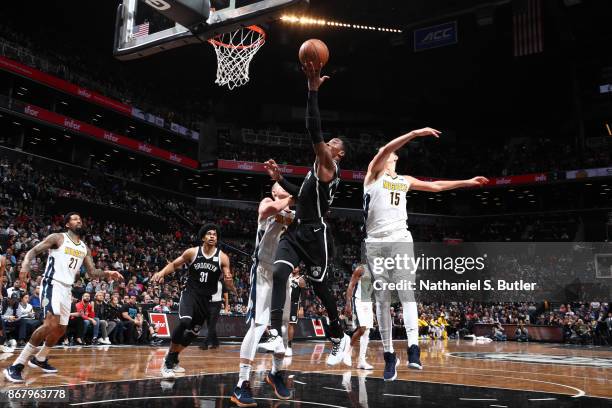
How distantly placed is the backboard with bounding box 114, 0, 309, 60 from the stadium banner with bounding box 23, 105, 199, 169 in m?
23.1

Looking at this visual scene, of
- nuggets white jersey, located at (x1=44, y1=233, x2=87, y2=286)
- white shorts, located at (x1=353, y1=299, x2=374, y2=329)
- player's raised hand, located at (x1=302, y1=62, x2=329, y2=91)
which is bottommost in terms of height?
white shorts, located at (x1=353, y1=299, x2=374, y2=329)

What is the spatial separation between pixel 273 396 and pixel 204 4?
185 inches

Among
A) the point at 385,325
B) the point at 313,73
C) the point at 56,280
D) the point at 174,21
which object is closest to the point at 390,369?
the point at 385,325

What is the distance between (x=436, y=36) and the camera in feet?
112

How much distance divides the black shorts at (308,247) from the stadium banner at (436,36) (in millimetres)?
30949

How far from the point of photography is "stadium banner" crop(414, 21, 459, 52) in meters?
33.6

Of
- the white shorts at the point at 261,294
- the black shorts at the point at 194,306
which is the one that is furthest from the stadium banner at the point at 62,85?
the white shorts at the point at 261,294

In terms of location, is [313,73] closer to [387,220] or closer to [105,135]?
[387,220]

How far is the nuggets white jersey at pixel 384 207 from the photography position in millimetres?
6270

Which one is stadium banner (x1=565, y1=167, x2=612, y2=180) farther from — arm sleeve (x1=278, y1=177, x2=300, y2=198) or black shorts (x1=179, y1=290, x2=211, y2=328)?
arm sleeve (x1=278, y1=177, x2=300, y2=198)

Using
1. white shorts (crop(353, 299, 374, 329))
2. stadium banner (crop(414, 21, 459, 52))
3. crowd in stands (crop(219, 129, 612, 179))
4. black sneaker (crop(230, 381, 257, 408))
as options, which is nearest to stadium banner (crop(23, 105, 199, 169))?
crowd in stands (crop(219, 129, 612, 179))

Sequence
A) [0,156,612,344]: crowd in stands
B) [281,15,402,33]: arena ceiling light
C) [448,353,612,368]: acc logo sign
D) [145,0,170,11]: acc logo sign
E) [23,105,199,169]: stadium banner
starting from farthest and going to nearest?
1. [281,15,402,33]: arena ceiling light
2. [23,105,199,169]: stadium banner
3. [0,156,612,344]: crowd in stands
4. [448,353,612,368]: acc logo sign
5. [145,0,170,11]: acc logo sign

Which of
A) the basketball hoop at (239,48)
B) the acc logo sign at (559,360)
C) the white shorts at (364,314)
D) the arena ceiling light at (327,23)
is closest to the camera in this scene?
the white shorts at (364,314)

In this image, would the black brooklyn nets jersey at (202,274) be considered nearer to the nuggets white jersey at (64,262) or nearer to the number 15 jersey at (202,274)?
the number 15 jersey at (202,274)
